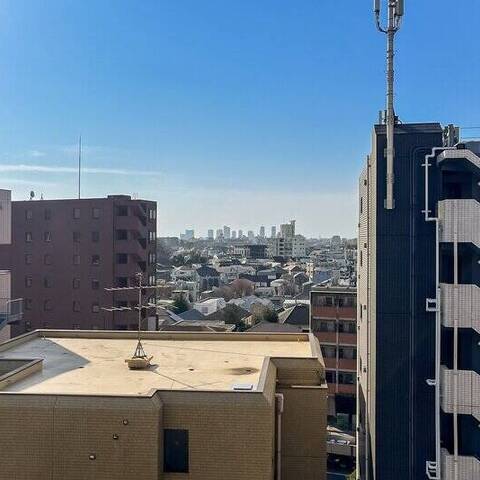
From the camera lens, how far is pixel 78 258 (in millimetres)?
43375

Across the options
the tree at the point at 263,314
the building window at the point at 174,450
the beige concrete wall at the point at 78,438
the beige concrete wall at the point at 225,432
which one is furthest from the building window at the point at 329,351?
the beige concrete wall at the point at 78,438

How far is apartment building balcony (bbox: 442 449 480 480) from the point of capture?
35.0ft

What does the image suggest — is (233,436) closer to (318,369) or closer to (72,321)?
(318,369)

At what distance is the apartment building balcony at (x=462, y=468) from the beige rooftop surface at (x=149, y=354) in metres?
4.62

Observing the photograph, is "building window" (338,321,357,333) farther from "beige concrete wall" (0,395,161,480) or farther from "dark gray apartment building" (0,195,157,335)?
"beige concrete wall" (0,395,161,480)

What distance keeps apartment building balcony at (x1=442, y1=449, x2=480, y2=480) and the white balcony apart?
4.73 metres

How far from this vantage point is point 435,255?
1140 cm

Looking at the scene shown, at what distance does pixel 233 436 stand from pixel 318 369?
4.01 metres

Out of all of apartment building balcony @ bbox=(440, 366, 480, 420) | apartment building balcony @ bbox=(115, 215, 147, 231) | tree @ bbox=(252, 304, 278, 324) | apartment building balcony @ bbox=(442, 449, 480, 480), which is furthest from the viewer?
tree @ bbox=(252, 304, 278, 324)

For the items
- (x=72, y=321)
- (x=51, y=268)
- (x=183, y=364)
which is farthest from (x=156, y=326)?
(x=183, y=364)

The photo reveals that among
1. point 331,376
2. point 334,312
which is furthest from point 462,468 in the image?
point 331,376

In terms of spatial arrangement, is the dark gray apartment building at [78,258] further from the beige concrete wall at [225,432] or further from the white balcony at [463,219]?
the white balcony at [463,219]

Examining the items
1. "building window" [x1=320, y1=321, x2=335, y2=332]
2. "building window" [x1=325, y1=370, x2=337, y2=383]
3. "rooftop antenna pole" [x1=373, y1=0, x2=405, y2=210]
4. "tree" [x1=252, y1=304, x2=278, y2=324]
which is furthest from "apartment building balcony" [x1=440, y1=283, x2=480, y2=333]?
"tree" [x1=252, y1=304, x2=278, y2=324]

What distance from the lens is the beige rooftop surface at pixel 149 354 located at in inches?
467
